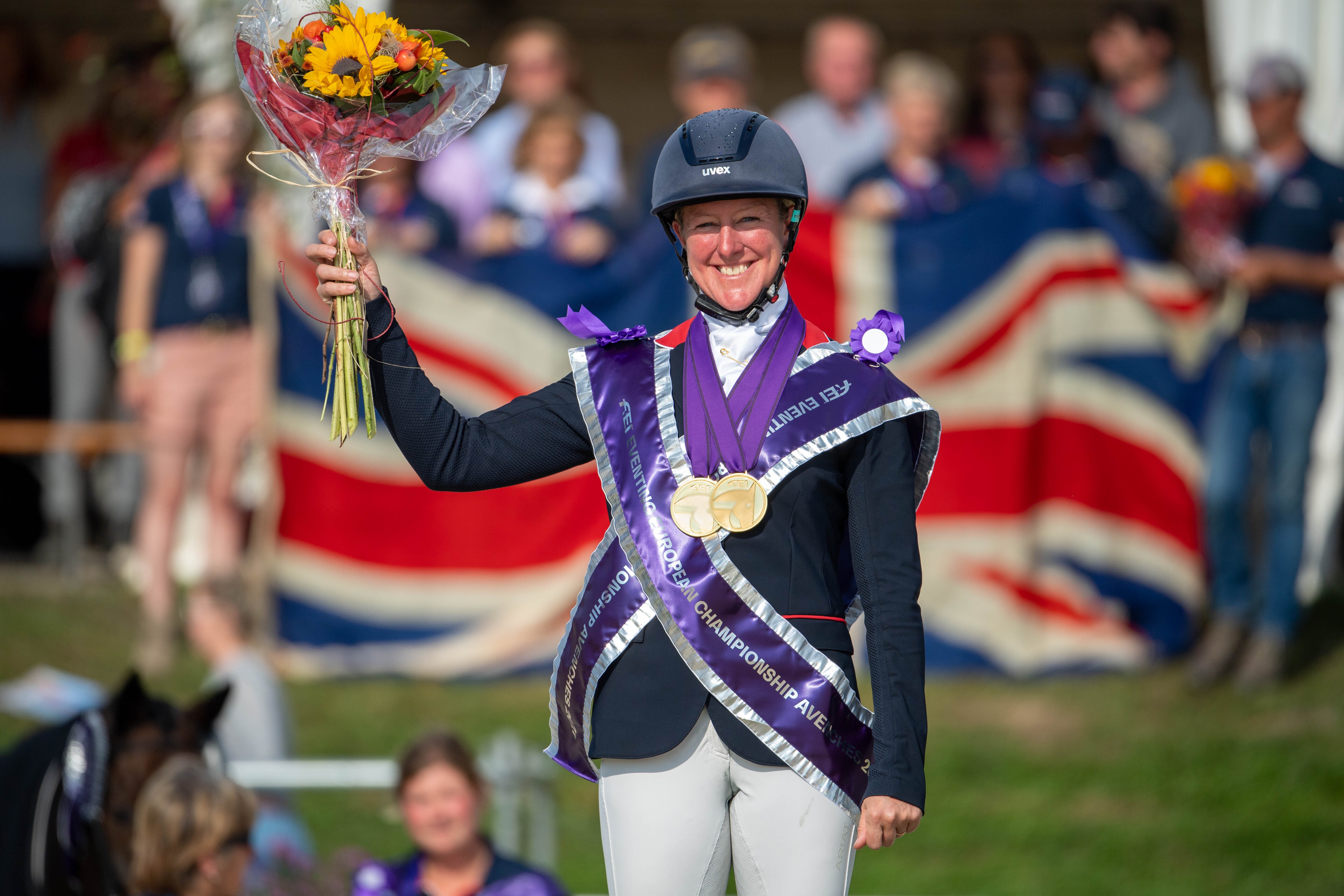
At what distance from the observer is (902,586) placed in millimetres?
2828

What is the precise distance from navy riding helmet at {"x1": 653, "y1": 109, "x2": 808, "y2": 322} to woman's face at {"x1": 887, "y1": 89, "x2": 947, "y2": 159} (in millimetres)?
5179

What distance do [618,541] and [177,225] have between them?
585 cm

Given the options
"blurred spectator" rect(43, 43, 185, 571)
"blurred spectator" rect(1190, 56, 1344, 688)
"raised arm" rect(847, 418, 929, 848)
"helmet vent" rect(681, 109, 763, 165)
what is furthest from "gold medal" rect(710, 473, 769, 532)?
"blurred spectator" rect(43, 43, 185, 571)

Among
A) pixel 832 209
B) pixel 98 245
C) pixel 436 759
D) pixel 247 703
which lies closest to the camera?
pixel 436 759

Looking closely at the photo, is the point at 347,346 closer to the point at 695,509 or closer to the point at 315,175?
the point at 315,175

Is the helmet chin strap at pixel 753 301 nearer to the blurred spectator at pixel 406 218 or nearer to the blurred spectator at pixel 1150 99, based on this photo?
the blurred spectator at pixel 406 218

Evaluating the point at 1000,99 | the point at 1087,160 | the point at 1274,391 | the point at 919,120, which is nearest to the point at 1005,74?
the point at 1000,99

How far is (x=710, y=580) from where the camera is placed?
2.82m

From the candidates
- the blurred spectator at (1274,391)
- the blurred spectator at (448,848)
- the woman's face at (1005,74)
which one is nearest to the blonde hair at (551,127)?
the woman's face at (1005,74)

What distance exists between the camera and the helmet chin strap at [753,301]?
2.99 m

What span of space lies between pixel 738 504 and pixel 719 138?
2.09ft

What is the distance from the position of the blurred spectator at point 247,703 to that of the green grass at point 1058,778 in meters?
0.76

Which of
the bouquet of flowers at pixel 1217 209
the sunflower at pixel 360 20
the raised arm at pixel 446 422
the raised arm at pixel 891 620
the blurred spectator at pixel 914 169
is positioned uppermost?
the blurred spectator at pixel 914 169

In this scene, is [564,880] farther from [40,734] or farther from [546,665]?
[40,734]
